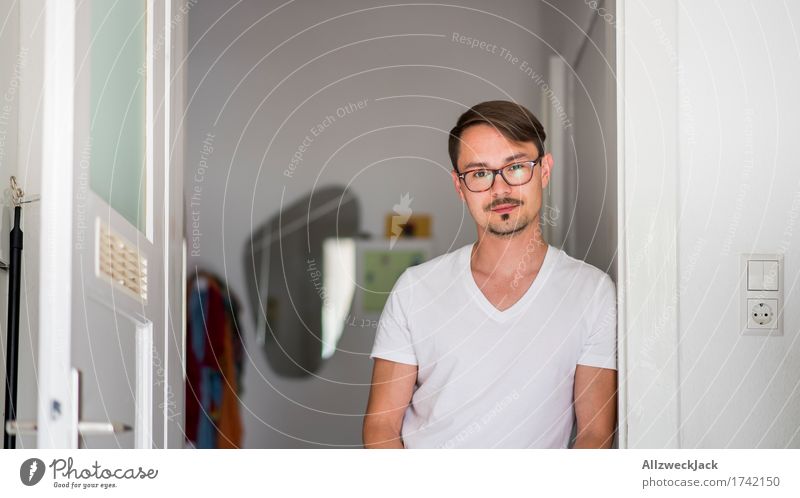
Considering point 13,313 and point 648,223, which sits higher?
point 648,223

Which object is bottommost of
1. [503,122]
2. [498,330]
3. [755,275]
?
[498,330]

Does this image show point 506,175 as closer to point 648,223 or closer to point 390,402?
point 648,223

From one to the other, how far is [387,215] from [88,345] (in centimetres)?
59

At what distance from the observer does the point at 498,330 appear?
164 centimetres

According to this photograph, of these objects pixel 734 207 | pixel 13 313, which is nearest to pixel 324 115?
pixel 13 313

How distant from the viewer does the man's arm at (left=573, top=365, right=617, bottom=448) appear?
1.61 meters

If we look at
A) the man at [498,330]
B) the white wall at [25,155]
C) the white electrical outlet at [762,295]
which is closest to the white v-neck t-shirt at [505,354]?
the man at [498,330]

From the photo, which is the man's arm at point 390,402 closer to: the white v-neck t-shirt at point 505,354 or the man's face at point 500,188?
the white v-neck t-shirt at point 505,354

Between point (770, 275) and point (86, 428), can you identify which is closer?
point (86, 428)

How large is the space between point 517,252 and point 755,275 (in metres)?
0.42

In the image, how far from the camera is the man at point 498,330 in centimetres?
162

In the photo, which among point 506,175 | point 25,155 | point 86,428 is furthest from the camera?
point 506,175

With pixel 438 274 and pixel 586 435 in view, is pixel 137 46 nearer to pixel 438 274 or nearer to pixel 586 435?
pixel 438 274

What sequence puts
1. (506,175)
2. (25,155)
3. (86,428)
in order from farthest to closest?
(506,175) < (25,155) < (86,428)
